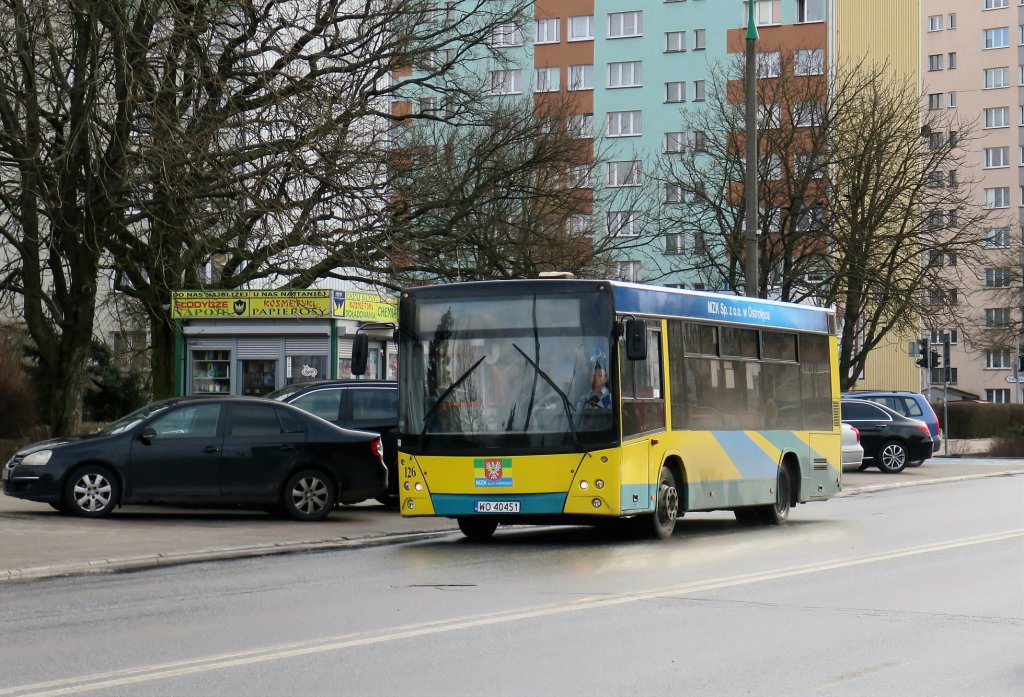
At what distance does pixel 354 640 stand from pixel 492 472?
23.0 ft

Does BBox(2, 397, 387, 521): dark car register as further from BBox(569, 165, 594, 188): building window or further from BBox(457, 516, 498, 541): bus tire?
BBox(569, 165, 594, 188): building window

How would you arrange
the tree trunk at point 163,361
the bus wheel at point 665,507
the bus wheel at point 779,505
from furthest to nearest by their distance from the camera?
1. the tree trunk at point 163,361
2. the bus wheel at point 779,505
3. the bus wheel at point 665,507

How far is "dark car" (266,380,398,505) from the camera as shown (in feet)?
73.9

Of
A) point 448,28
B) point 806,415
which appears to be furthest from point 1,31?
point 806,415

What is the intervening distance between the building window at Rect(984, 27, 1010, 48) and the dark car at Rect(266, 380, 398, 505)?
9717 cm

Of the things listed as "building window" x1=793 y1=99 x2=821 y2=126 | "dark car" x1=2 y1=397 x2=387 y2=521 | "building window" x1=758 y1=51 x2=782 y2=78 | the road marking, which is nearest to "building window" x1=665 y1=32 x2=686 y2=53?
"building window" x1=758 y1=51 x2=782 y2=78

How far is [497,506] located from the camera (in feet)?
54.5

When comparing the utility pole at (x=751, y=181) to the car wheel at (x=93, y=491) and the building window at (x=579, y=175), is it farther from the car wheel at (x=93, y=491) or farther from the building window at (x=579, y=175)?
the building window at (x=579, y=175)

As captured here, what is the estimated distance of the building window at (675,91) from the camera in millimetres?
79500

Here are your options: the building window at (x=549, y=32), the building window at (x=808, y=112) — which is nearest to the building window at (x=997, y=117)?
the building window at (x=549, y=32)

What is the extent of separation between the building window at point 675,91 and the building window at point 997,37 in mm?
40797

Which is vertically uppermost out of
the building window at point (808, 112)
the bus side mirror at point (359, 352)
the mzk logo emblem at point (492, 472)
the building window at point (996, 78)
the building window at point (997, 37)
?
the building window at point (997, 37)

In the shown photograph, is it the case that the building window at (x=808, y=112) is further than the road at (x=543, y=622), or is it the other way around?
the building window at (x=808, y=112)

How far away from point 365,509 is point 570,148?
15.1 m
